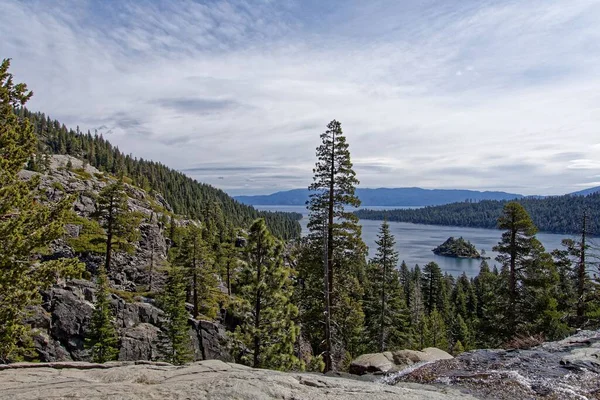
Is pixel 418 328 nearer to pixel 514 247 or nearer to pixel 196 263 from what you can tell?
pixel 514 247

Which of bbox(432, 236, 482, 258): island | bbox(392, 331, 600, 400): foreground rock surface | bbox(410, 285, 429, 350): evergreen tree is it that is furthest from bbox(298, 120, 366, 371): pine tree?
bbox(432, 236, 482, 258): island

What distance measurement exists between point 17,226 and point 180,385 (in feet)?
26.3

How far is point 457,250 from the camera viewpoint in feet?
555

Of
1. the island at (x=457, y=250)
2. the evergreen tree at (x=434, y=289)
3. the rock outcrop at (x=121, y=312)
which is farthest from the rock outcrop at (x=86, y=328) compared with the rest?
the island at (x=457, y=250)

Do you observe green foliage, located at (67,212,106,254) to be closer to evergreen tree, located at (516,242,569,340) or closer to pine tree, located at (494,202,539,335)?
pine tree, located at (494,202,539,335)

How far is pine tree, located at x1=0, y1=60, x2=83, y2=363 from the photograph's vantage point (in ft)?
37.4

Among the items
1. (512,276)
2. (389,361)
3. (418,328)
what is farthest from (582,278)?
(418,328)

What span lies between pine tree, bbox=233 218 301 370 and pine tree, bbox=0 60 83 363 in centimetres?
868

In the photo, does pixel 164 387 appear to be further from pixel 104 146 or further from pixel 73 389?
pixel 104 146

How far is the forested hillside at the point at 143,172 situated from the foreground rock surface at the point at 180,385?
93214mm

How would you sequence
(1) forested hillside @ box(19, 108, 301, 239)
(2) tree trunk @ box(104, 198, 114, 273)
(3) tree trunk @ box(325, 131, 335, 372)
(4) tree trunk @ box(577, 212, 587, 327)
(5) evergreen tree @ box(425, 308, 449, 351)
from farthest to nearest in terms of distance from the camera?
(1) forested hillside @ box(19, 108, 301, 239) < (5) evergreen tree @ box(425, 308, 449, 351) < (2) tree trunk @ box(104, 198, 114, 273) < (4) tree trunk @ box(577, 212, 587, 327) < (3) tree trunk @ box(325, 131, 335, 372)

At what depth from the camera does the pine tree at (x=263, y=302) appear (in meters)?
19.2

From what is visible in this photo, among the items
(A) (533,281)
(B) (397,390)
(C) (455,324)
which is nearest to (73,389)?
(B) (397,390)

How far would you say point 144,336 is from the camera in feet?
108
